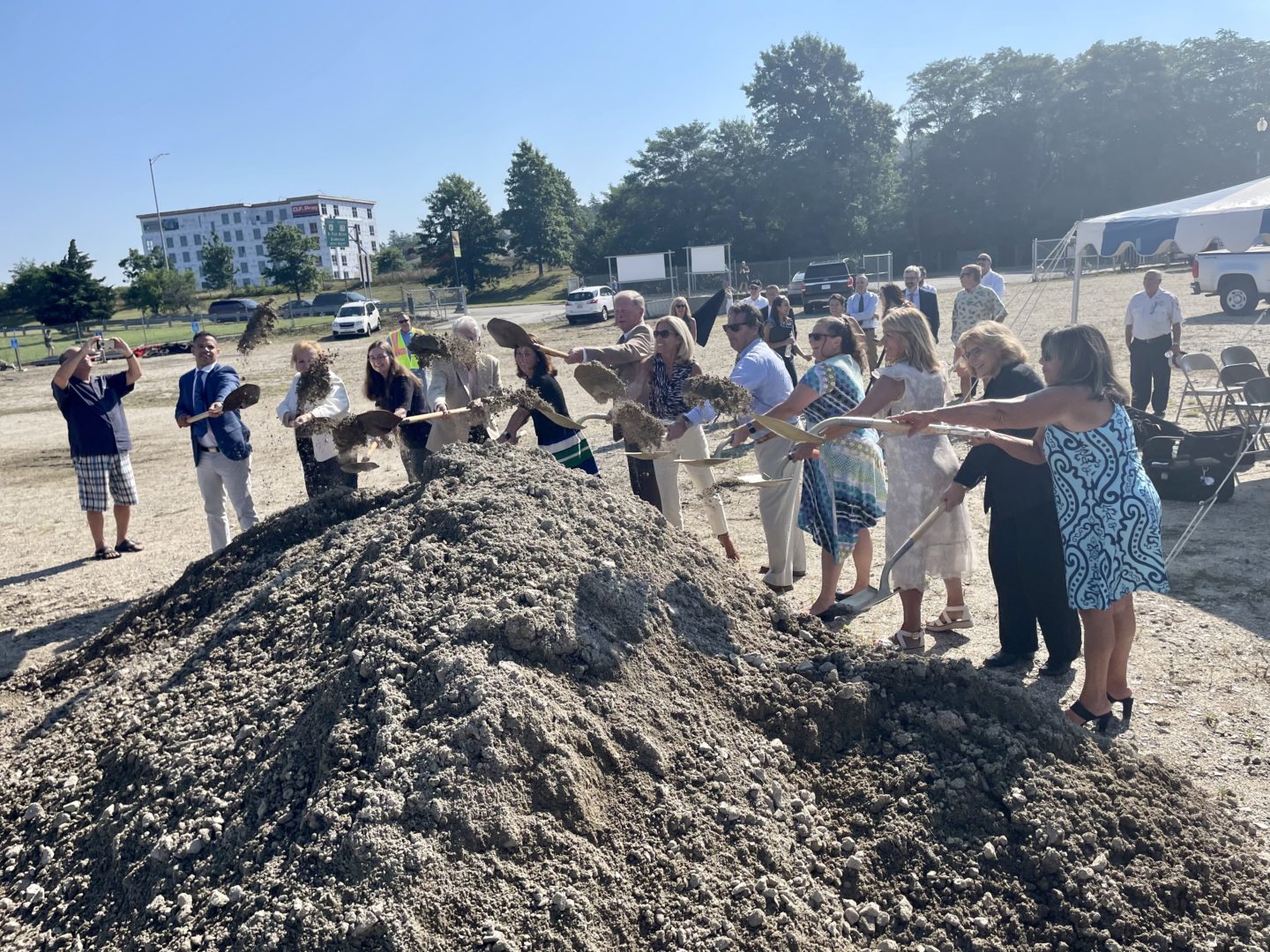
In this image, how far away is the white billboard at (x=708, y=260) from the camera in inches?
1660

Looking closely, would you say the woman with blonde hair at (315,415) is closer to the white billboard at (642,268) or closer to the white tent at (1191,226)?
the white tent at (1191,226)

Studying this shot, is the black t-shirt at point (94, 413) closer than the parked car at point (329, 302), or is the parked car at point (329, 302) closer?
the black t-shirt at point (94, 413)

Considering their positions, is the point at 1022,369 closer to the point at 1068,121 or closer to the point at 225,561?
the point at 225,561

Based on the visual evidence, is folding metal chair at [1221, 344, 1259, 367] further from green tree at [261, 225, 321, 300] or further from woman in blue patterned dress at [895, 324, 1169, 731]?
green tree at [261, 225, 321, 300]

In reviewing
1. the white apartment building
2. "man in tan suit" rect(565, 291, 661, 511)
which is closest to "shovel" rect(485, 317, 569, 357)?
"man in tan suit" rect(565, 291, 661, 511)

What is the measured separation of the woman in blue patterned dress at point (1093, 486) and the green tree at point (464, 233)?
6009cm

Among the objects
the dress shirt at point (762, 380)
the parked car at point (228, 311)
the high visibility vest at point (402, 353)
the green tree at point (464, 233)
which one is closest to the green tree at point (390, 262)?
the green tree at point (464, 233)

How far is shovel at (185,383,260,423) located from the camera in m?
6.49

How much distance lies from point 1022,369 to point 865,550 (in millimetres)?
1418

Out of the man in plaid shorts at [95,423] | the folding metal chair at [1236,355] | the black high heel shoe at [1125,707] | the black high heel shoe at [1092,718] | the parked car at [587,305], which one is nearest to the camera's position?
the black high heel shoe at [1092,718]

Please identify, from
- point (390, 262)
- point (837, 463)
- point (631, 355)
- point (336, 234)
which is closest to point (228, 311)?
point (336, 234)

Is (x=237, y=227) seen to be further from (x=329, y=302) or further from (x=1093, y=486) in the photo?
(x=1093, y=486)

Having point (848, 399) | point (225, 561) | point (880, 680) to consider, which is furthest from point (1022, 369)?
point (225, 561)

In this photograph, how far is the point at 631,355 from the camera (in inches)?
236
